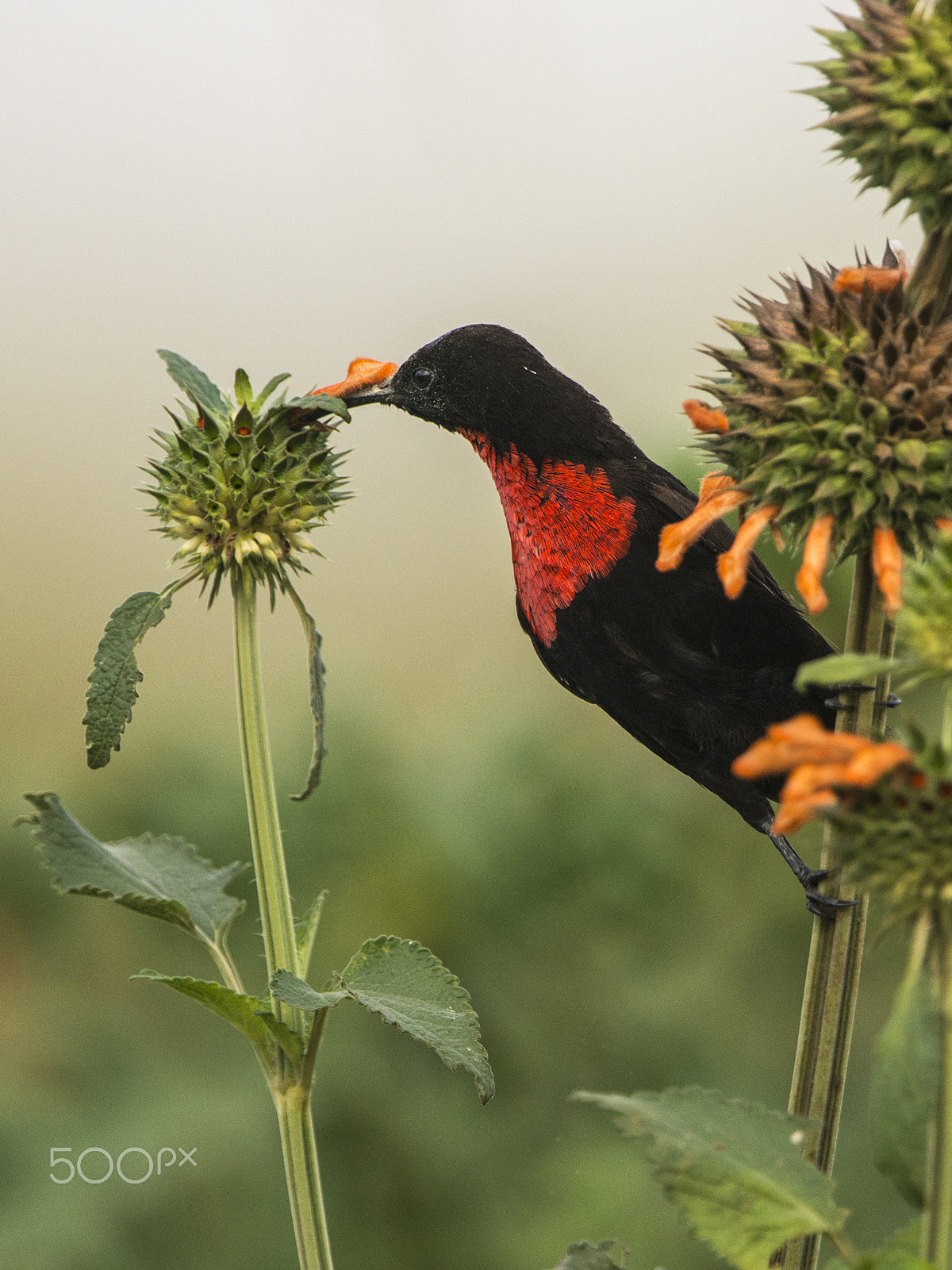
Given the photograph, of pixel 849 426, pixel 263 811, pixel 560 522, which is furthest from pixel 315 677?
pixel 849 426

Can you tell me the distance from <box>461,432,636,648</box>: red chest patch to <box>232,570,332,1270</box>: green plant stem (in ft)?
0.93

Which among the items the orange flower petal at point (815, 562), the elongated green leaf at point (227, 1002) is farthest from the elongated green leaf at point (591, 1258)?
the orange flower petal at point (815, 562)

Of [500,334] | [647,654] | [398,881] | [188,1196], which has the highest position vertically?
[500,334]

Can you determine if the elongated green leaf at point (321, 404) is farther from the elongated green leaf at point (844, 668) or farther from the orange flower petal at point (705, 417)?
the elongated green leaf at point (844, 668)

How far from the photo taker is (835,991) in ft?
1.68

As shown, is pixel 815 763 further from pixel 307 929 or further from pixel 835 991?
pixel 307 929

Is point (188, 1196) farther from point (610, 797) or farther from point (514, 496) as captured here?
point (514, 496)

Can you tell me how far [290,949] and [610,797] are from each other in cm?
190

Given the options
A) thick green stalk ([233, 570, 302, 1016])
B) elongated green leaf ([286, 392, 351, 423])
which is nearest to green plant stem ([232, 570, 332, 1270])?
thick green stalk ([233, 570, 302, 1016])

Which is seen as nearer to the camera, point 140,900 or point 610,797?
point 140,900

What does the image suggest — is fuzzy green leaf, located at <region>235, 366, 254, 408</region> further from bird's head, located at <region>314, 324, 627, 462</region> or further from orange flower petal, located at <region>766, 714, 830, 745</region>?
orange flower petal, located at <region>766, 714, 830, 745</region>

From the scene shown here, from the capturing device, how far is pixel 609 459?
875 mm

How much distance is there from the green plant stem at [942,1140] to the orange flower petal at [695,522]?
0.24 metres

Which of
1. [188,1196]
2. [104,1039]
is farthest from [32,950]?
[188,1196]
